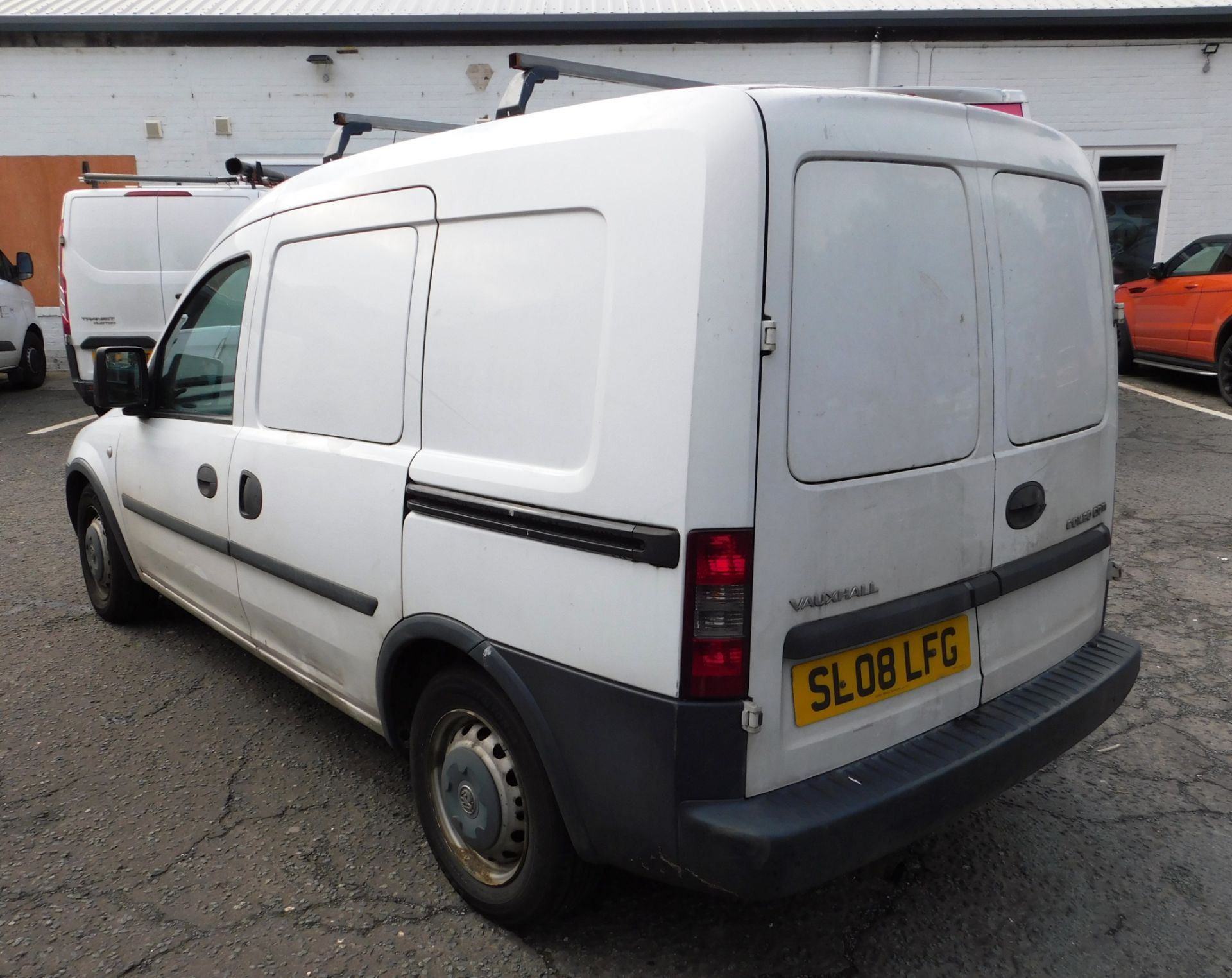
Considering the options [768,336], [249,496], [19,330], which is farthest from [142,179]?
[768,336]

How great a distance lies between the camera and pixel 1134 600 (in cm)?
480

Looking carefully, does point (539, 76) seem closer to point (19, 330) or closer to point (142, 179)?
point (142, 179)

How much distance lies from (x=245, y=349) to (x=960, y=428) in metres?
2.24

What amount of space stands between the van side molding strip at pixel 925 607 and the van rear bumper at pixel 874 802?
276 mm

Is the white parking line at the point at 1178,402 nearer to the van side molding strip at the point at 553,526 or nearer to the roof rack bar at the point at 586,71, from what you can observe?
the roof rack bar at the point at 586,71

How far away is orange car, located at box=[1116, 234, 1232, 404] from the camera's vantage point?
9844 millimetres

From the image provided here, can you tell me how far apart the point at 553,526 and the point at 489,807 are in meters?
0.78

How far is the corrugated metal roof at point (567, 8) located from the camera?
12742mm

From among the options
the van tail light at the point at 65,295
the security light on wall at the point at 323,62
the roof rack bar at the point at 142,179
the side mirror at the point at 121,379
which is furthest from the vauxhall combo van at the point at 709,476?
the security light on wall at the point at 323,62

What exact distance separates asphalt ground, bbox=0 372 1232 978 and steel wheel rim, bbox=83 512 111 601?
0.40m

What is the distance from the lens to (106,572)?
4.59m

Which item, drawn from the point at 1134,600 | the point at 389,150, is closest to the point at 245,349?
the point at 389,150

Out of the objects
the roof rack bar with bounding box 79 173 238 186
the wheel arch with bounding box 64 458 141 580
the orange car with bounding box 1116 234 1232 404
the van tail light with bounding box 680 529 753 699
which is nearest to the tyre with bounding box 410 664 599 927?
the van tail light with bounding box 680 529 753 699

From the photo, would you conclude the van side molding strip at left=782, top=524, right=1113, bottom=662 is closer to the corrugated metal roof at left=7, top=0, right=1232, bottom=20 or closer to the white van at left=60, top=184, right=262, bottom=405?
the white van at left=60, top=184, right=262, bottom=405
